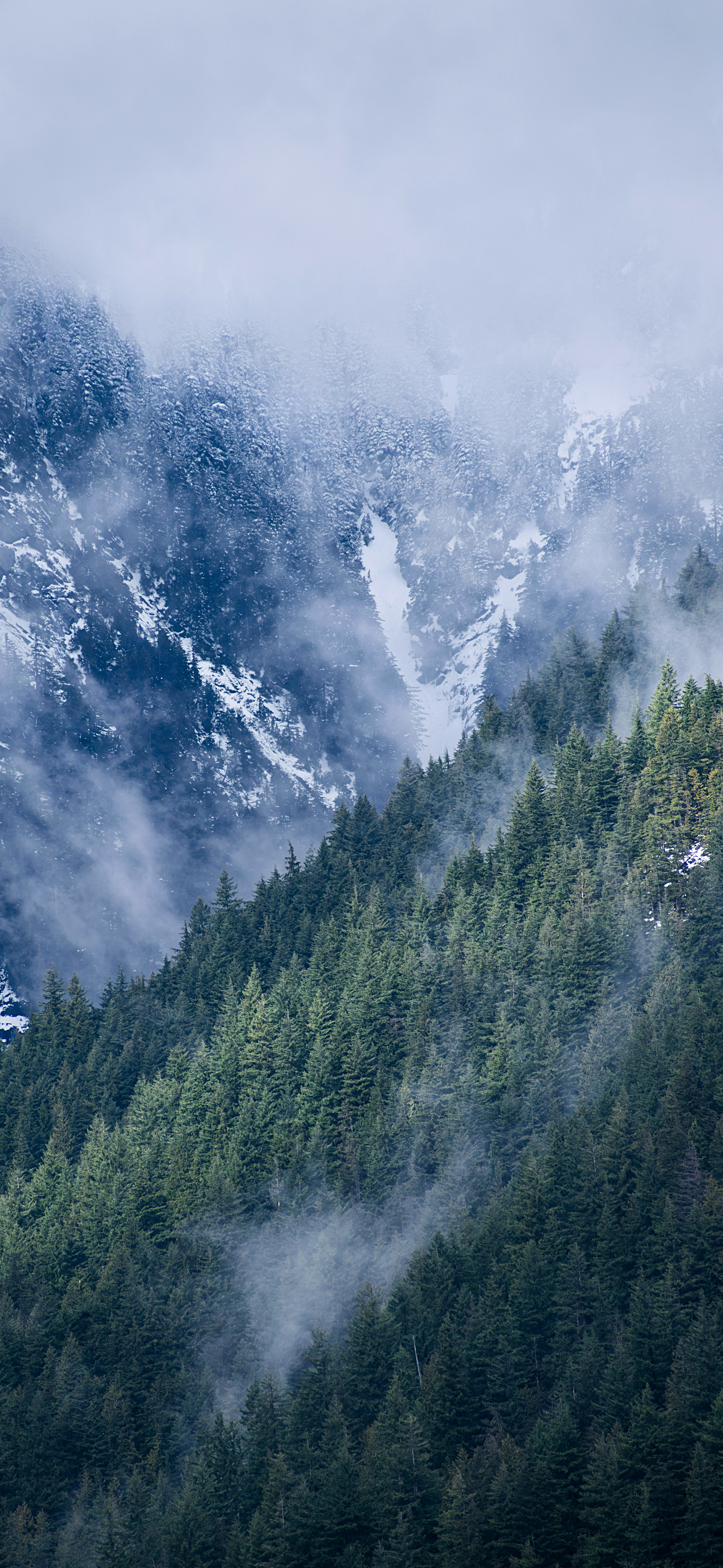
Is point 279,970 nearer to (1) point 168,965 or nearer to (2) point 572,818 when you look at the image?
(1) point 168,965

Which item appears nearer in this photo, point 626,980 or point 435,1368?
point 435,1368

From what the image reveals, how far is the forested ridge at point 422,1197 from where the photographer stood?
5441 centimetres

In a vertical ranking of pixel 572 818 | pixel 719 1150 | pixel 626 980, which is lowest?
pixel 719 1150

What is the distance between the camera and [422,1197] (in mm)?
77812

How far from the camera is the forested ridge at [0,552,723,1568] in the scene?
54406mm

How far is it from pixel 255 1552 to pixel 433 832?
261 ft

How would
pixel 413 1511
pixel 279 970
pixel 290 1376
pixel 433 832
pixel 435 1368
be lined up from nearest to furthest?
1. pixel 413 1511
2. pixel 435 1368
3. pixel 290 1376
4. pixel 279 970
5. pixel 433 832

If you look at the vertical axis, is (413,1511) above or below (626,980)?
below

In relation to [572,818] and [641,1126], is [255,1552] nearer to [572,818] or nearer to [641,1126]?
[641,1126]

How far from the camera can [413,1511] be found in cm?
5544

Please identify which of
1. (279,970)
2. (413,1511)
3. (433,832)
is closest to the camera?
(413,1511)

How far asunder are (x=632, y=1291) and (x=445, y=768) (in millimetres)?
100416

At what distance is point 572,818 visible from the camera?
350 ft

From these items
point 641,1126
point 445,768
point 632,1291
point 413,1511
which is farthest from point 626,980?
point 445,768
